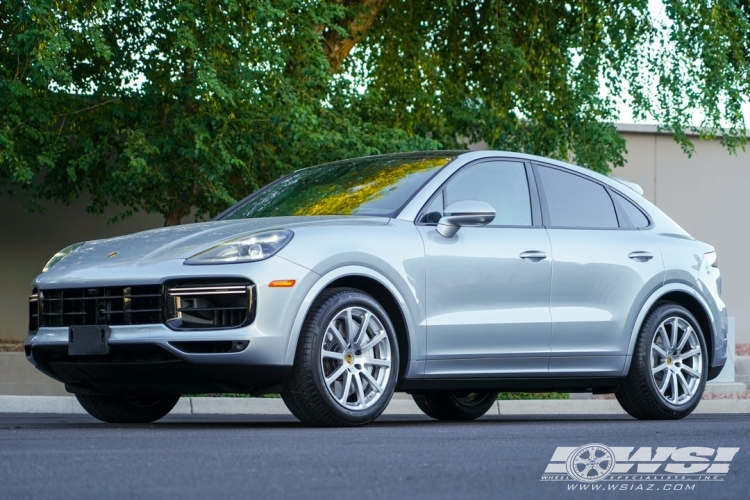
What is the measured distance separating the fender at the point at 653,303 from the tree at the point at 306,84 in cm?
618

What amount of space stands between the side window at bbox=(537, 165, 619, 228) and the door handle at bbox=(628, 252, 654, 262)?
28cm

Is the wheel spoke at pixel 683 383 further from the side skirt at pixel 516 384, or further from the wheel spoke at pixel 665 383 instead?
the side skirt at pixel 516 384

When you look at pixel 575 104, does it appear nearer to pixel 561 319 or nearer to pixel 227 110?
pixel 227 110

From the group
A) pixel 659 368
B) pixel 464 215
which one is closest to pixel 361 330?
pixel 464 215

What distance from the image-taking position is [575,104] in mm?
17562

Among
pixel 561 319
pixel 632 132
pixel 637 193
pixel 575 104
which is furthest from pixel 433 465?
pixel 632 132

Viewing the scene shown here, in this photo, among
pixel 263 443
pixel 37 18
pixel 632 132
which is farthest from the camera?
pixel 632 132

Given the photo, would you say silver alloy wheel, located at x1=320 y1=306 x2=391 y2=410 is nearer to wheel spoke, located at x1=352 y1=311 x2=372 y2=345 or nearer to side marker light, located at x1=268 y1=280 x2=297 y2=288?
wheel spoke, located at x1=352 y1=311 x2=372 y2=345

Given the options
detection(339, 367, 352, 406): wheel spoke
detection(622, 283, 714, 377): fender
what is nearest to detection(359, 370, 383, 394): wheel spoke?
detection(339, 367, 352, 406): wheel spoke

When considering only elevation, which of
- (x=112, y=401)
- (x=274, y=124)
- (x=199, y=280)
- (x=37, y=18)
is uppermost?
(x=37, y=18)

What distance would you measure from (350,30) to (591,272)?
10.1m

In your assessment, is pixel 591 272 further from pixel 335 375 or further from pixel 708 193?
pixel 708 193

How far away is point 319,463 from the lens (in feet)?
15.9

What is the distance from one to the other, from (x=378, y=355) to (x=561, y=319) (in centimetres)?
149
